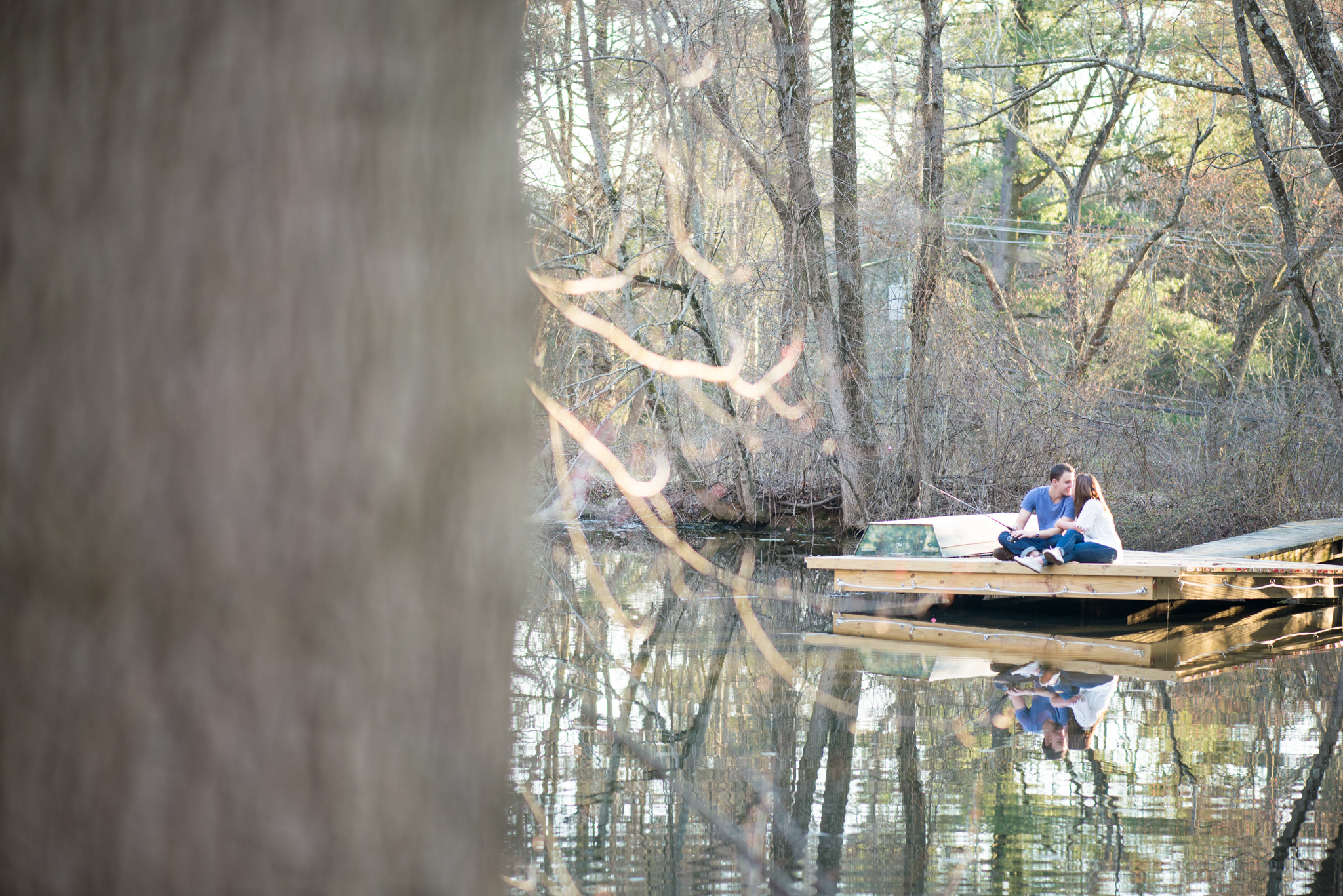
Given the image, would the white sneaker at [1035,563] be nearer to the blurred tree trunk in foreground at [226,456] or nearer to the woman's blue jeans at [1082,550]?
the woman's blue jeans at [1082,550]

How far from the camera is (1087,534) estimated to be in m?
9.55

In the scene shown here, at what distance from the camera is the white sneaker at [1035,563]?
9.64 m

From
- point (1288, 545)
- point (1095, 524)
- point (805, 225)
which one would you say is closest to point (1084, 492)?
point (1095, 524)

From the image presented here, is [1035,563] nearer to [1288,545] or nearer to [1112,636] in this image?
[1112,636]

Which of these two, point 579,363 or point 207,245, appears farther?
point 579,363

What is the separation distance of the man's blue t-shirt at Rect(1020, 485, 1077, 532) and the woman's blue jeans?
0.60ft

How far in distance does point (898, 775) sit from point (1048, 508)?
5058 mm

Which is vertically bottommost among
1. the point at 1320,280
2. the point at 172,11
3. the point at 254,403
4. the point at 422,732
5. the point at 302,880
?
the point at 302,880

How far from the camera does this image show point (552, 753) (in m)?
5.69

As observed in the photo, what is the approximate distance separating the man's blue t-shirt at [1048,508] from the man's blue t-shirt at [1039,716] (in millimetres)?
3185

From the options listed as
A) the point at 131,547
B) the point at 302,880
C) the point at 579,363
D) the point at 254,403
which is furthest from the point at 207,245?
the point at 579,363

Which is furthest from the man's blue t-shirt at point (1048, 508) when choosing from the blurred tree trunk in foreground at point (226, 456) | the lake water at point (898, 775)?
the blurred tree trunk in foreground at point (226, 456)

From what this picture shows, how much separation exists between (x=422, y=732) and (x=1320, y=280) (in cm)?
1912

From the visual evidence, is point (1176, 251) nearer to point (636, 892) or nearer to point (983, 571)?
point (983, 571)
